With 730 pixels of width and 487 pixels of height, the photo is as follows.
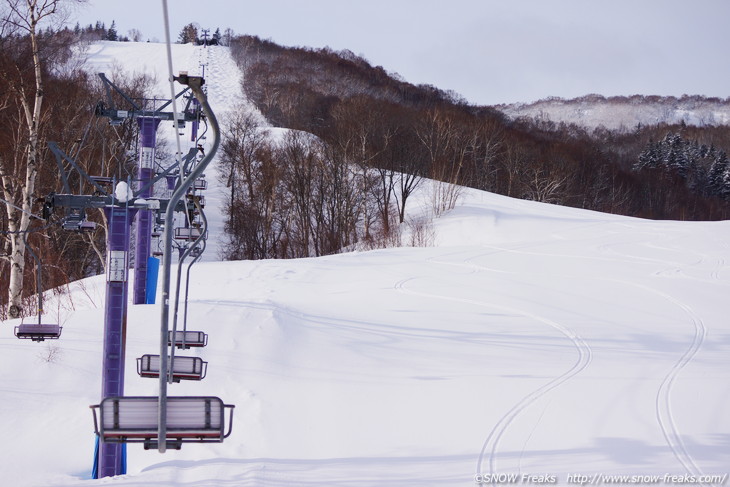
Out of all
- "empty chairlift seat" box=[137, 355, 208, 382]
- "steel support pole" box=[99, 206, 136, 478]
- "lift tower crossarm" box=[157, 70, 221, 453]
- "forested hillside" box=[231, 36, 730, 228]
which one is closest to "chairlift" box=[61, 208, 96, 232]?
"steel support pole" box=[99, 206, 136, 478]

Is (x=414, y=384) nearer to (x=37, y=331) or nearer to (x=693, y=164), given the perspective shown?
(x=37, y=331)

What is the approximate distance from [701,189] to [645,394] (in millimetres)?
85784

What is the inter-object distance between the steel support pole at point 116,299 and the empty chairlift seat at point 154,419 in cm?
284

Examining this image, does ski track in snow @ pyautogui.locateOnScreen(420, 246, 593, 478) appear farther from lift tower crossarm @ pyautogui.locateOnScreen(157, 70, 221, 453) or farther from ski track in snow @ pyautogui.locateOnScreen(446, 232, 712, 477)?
lift tower crossarm @ pyautogui.locateOnScreen(157, 70, 221, 453)

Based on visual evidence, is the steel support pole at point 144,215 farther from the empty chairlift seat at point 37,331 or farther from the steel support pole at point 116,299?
the steel support pole at point 116,299

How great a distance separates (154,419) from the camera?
5402mm

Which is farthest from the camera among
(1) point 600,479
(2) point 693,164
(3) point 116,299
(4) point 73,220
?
(2) point 693,164

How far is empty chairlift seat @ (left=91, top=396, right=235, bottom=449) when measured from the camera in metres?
5.30

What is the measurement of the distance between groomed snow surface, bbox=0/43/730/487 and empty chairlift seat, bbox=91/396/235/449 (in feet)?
5.15

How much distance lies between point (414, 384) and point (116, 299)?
4850 millimetres


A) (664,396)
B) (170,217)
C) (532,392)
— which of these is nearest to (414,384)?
(532,392)

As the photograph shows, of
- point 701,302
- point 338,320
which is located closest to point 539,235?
point 701,302

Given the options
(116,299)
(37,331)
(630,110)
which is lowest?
(37,331)

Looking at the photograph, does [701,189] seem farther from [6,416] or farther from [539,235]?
[6,416]
